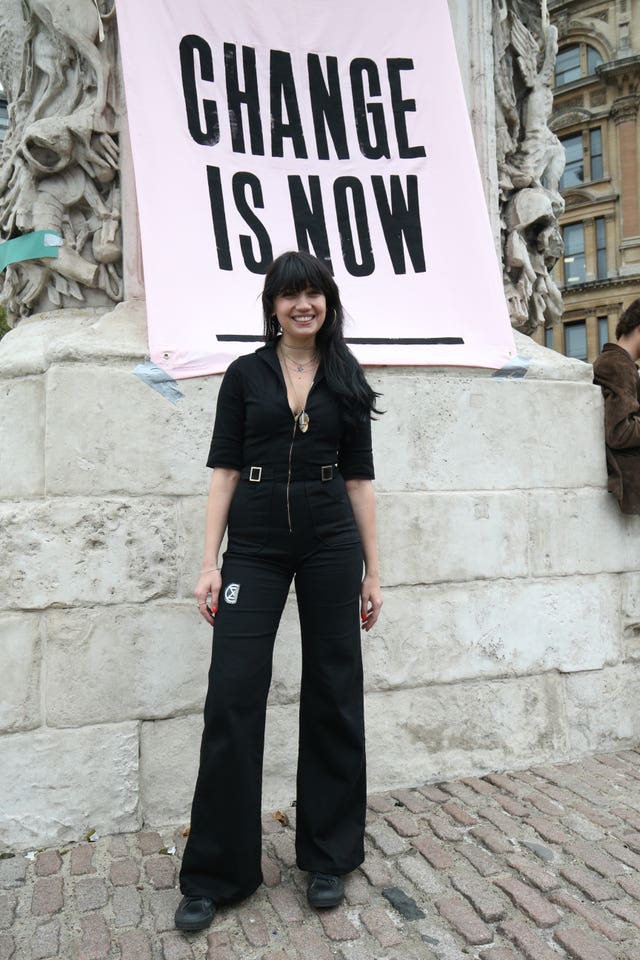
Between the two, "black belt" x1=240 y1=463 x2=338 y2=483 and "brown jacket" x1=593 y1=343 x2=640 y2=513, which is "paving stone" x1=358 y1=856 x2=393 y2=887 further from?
"brown jacket" x1=593 y1=343 x2=640 y2=513

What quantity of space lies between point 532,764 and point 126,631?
1.91m

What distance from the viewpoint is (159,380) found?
3.16 m

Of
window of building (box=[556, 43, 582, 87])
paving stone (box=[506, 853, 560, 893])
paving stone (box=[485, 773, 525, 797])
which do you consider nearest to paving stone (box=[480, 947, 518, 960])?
paving stone (box=[506, 853, 560, 893])

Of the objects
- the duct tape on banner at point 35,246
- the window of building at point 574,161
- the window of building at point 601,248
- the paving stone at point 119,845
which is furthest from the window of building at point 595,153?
the paving stone at point 119,845

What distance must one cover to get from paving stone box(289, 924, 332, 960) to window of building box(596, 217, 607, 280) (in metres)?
31.4

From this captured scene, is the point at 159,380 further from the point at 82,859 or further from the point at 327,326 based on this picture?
the point at 82,859

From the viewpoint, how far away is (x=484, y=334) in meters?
A: 3.71

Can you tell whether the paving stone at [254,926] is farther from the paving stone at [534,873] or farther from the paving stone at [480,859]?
the paving stone at [534,873]

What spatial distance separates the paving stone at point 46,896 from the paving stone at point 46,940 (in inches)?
3.0

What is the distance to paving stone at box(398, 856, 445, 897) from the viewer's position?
2.53m

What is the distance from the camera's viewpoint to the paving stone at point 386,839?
9.14 feet

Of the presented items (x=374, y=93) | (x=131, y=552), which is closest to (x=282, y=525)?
(x=131, y=552)

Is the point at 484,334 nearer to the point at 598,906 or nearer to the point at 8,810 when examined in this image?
the point at 598,906

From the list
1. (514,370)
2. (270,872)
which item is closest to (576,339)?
(514,370)
